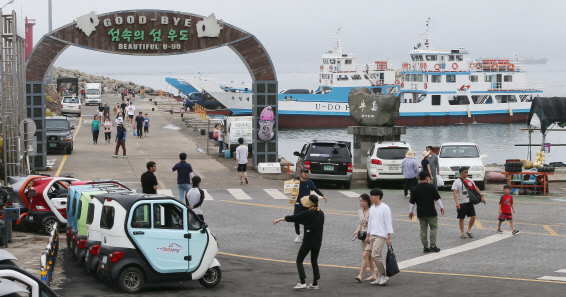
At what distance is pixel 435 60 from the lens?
7044cm

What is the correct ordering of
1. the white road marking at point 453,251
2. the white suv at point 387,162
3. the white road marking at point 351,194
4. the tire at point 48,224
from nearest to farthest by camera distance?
1. the white road marking at point 453,251
2. the tire at point 48,224
3. the white road marking at point 351,194
4. the white suv at point 387,162

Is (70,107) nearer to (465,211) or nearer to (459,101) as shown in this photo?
(459,101)

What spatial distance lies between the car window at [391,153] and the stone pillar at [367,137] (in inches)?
151

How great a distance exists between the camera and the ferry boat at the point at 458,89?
231 ft

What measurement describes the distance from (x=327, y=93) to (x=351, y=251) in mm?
58982

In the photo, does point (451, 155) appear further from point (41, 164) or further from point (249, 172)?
point (41, 164)

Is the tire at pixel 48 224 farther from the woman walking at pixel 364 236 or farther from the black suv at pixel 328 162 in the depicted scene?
the black suv at pixel 328 162

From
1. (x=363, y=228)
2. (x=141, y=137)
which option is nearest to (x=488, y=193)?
(x=363, y=228)

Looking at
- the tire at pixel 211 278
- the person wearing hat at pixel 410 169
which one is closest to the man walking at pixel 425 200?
the tire at pixel 211 278

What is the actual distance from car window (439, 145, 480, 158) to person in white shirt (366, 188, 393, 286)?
14155mm

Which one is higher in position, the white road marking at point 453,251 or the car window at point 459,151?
the car window at point 459,151

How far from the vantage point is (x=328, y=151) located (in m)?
23.9

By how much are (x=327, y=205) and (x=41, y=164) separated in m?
11.9

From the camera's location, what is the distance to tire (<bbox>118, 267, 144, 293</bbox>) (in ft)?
35.7
